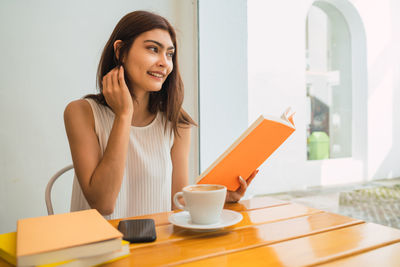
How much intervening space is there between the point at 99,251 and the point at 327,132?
8.56 feet

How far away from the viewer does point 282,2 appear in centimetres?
274

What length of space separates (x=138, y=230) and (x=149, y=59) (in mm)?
669

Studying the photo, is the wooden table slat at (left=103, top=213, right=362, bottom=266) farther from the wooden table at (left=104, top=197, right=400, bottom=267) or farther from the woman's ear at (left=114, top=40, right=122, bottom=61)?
the woman's ear at (left=114, top=40, right=122, bottom=61)

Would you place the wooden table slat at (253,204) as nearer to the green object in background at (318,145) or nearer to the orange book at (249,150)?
the orange book at (249,150)

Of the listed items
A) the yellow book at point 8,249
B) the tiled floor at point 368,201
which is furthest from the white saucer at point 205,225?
the tiled floor at point 368,201

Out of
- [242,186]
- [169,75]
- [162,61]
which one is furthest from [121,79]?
[242,186]

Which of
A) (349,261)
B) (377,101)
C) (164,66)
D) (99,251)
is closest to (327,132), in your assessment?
(377,101)

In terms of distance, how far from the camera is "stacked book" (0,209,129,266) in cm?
45

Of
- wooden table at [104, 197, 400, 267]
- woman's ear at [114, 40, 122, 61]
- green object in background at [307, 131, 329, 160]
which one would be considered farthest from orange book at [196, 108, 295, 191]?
green object in background at [307, 131, 329, 160]

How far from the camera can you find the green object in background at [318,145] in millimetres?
2749

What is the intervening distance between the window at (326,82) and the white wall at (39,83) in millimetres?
1649

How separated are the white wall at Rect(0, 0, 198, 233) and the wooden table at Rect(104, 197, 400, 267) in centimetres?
139

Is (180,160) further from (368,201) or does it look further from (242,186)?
(368,201)

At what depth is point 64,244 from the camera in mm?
468
